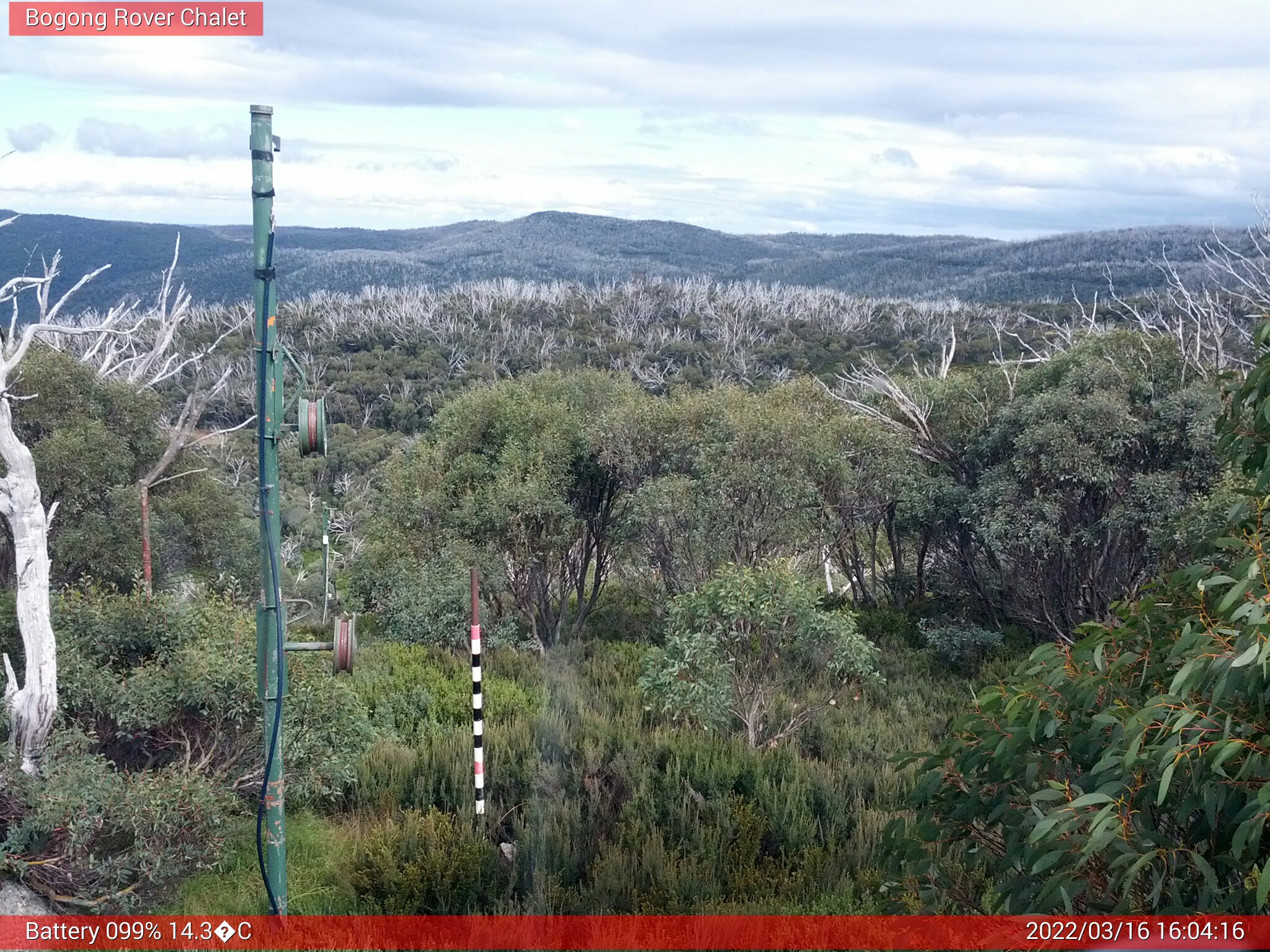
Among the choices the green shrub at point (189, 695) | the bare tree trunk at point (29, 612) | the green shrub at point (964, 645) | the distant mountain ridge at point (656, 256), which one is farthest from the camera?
the distant mountain ridge at point (656, 256)

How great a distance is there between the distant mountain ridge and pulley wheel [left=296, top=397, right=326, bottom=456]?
142ft

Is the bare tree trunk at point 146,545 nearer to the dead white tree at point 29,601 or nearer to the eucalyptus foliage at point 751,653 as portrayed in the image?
the dead white tree at point 29,601

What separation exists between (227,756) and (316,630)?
7.73 m

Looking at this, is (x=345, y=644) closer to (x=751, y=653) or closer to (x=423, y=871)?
(x=423, y=871)

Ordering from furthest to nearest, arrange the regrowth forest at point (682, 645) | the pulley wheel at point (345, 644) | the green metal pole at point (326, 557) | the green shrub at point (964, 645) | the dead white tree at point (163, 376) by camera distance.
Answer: the green shrub at point (964, 645) → the green metal pole at point (326, 557) → the dead white tree at point (163, 376) → the pulley wheel at point (345, 644) → the regrowth forest at point (682, 645)

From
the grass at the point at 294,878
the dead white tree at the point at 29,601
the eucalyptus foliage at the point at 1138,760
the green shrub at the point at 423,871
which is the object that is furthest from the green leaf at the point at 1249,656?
the dead white tree at the point at 29,601

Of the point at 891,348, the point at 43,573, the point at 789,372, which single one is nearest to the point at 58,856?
the point at 43,573

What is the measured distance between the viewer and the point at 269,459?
4984 millimetres

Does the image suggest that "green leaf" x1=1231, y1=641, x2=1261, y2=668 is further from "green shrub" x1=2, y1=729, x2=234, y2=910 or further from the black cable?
"green shrub" x1=2, y1=729, x2=234, y2=910

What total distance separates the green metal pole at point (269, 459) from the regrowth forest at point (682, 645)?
1.38 m

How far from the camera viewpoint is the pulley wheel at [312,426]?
15.8 feet

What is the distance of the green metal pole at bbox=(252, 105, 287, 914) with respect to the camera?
15.5 ft

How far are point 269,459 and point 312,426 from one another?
31 centimetres

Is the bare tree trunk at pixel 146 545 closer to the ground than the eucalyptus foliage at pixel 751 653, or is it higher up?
higher up
